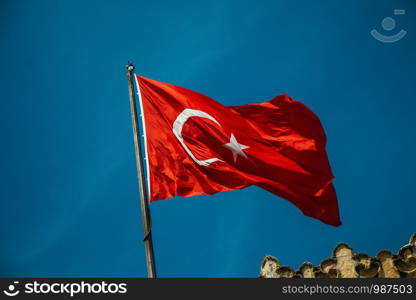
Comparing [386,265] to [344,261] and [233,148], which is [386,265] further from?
[233,148]

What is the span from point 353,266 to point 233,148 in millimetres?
19185

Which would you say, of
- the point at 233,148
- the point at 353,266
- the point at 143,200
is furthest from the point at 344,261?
the point at 143,200

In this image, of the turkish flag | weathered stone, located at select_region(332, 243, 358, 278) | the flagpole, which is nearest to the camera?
the flagpole

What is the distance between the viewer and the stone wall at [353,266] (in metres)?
42.3

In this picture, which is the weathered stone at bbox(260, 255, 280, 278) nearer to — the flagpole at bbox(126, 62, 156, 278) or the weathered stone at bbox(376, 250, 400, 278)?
the weathered stone at bbox(376, 250, 400, 278)

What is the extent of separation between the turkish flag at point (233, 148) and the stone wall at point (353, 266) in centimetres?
1561

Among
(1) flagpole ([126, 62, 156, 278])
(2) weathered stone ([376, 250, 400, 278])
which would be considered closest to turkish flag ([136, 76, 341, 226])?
(1) flagpole ([126, 62, 156, 278])

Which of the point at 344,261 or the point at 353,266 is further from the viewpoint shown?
the point at 344,261

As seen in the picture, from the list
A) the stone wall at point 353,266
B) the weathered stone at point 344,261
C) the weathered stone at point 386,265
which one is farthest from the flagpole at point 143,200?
the weathered stone at point 344,261

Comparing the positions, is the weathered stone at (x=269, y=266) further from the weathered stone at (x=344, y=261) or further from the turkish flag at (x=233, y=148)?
the turkish flag at (x=233, y=148)

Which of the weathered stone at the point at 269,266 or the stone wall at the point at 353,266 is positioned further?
the weathered stone at the point at 269,266

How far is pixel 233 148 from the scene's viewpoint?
28938mm

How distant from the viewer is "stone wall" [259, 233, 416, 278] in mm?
42312

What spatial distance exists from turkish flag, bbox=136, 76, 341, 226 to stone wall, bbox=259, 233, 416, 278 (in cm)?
1561
